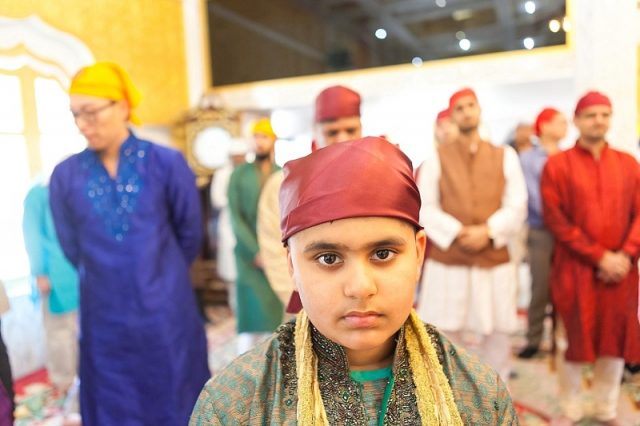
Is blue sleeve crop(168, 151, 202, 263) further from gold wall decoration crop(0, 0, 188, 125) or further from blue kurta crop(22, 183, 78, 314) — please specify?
gold wall decoration crop(0, 0, 188, 125)

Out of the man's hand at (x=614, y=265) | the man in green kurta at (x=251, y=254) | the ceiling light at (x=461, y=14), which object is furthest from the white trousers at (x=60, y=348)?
the ceiling light at (x=461, y=14)

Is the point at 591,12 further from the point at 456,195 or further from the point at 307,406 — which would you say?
the point at 307,406

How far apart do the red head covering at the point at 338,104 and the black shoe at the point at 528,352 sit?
252 cm

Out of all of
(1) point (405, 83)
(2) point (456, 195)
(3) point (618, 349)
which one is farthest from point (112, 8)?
(3) point (618, 349)

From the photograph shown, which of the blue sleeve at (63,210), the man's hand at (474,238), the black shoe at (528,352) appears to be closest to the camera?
the blue sleeve at (63,210)

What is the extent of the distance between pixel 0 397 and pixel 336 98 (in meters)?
1.47

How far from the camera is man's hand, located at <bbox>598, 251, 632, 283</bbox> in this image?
102 inches

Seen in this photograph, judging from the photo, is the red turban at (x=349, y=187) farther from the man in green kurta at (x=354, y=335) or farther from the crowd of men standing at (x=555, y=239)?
the crowd of men standing at (x=555, y=239)

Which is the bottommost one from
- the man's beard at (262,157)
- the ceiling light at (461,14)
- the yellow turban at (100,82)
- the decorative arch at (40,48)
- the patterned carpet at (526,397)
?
the patterned carpet at (526,397)

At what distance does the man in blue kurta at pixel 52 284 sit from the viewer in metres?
3.36

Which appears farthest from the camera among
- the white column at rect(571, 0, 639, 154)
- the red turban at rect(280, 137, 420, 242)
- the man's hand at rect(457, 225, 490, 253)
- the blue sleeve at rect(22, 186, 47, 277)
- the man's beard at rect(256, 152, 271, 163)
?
the white column at rect(571, 0, 639, 154)

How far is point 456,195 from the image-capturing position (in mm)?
2809

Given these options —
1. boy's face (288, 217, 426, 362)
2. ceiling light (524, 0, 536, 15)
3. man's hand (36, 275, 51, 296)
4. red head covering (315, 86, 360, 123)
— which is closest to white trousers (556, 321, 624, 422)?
red head covering (315, 86, 360, 123)

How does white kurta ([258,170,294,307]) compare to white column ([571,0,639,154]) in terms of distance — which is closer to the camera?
white kurta ([258,170,294,307])
